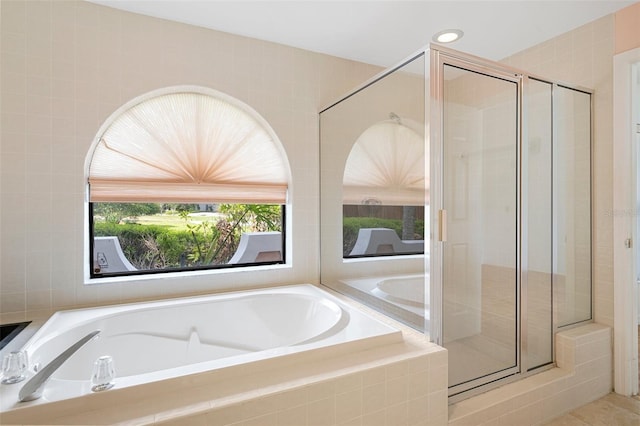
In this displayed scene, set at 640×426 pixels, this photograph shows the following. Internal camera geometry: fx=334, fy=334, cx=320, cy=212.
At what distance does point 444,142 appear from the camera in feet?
5.82

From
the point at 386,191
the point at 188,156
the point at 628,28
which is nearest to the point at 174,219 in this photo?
the point at 188,156

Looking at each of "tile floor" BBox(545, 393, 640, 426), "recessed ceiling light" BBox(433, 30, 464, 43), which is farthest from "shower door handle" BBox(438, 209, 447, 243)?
"recessed ceiling light" BBox(433, 30, 464, 43)

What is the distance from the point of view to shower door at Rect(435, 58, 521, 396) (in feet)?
5.88

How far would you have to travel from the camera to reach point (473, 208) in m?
1.89

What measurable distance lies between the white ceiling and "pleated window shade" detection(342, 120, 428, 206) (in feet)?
2.59

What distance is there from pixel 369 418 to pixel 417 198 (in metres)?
1.09

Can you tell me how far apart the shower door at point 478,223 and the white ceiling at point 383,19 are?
0.61 meters

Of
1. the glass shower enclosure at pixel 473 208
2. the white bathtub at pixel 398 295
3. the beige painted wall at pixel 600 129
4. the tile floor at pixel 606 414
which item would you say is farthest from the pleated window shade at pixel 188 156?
the tile floor at pixel 606 414

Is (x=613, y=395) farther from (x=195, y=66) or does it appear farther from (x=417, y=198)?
(x=195, y=66)

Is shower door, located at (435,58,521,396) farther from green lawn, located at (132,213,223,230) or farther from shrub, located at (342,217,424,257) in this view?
green lawn, located at (132,213,223,230)

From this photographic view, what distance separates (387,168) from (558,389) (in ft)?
5.40

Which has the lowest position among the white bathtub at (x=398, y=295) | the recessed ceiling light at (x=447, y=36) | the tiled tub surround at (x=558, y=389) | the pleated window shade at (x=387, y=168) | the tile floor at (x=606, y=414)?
the tile floor at (x=606, y=414)

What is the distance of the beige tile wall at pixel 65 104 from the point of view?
199 cm

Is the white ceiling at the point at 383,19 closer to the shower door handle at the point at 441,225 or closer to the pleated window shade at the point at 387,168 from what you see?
the pleated window shade at the point at 387,168
